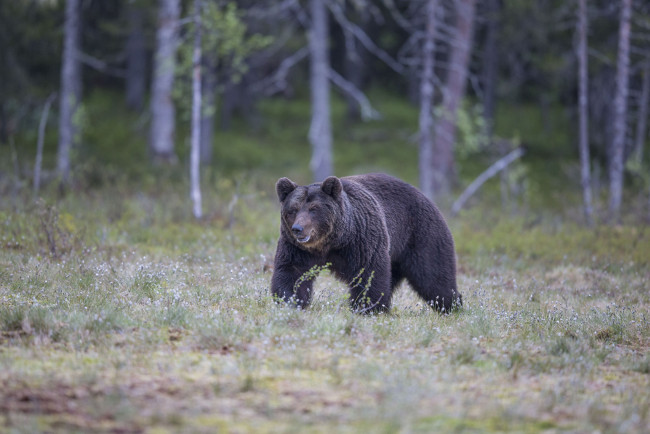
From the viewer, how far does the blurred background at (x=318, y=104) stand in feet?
56.3

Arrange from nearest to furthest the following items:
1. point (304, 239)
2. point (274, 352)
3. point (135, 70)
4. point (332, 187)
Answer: point (274, 352), point (304, 239), point (332, 187), point (135, 70)

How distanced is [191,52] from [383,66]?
31559 millimetres

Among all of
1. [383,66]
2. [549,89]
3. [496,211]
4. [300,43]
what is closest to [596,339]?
[496,211]

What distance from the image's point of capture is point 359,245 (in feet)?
24.9

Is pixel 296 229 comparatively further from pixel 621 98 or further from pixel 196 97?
pixel 621 98

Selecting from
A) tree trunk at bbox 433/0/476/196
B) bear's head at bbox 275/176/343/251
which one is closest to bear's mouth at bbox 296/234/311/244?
bear's head at bbox 275/176/343/251

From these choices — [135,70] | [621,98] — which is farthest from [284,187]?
[135,70]

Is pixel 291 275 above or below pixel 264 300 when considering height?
above

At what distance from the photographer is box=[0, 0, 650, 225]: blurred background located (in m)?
17.2

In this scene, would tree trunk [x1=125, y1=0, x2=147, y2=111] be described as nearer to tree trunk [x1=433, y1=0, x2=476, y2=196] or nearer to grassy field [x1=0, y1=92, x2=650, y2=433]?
tree trunk [x1=433, y1=0, x2=476, y2=196]

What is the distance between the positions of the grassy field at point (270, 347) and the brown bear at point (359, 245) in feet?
1.13

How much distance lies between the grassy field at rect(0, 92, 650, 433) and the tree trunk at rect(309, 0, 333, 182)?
30.9 feet

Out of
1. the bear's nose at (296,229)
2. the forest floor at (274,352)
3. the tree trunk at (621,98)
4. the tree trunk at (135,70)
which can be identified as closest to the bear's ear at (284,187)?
the bear's nose at (296,229)

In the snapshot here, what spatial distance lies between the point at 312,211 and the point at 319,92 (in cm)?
1409
